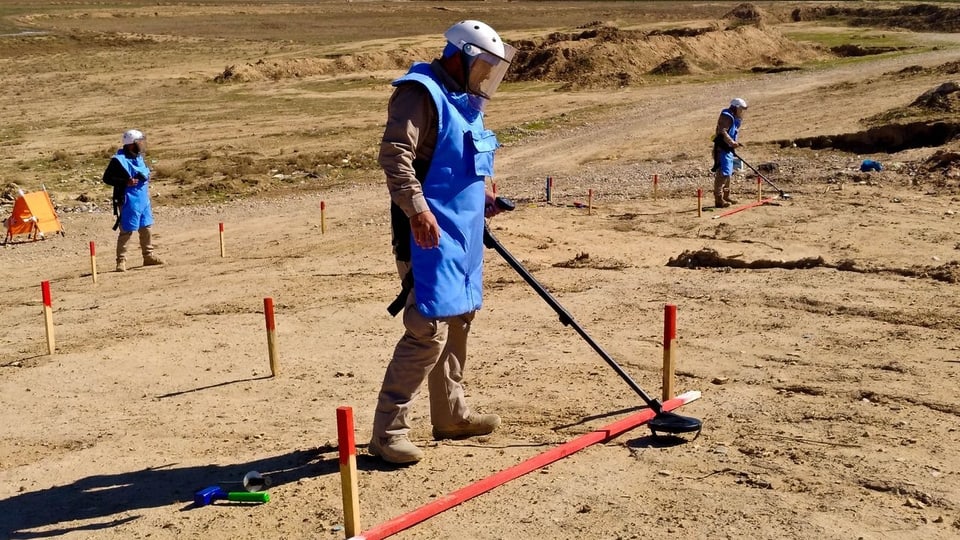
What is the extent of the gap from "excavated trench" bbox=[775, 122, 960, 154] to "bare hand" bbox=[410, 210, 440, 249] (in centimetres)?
1701

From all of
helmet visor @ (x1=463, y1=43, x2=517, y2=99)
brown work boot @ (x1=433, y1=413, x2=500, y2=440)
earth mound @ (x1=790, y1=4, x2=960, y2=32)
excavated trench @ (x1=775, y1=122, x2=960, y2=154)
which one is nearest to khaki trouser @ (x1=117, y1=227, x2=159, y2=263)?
brown work boot @ (x1=433, y1=413, x2=500, y2=440)

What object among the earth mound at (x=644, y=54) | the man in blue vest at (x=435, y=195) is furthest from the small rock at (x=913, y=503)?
the earth mound at (x=644, y=54)

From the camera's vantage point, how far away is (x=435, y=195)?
5.64 metres

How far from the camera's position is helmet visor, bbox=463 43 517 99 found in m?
5.63

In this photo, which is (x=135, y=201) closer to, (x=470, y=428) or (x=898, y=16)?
(x=470, y=428)

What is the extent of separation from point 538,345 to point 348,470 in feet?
13.5

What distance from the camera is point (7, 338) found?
10414mm

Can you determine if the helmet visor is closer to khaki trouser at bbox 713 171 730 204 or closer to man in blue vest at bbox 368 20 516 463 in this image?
man in blue vest at bbox 368 20 516 463

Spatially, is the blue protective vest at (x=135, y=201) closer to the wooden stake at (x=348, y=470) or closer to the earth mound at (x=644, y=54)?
the wooden stake at (x=348, y=470)

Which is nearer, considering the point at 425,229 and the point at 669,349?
the point at 425,229

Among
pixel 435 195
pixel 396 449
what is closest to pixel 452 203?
pixel 435 195

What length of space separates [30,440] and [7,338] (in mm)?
3804

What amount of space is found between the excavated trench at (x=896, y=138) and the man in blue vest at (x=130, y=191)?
13.6m

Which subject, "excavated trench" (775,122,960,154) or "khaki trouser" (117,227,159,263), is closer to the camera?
"khaki trouser" (117,227,159,263)
